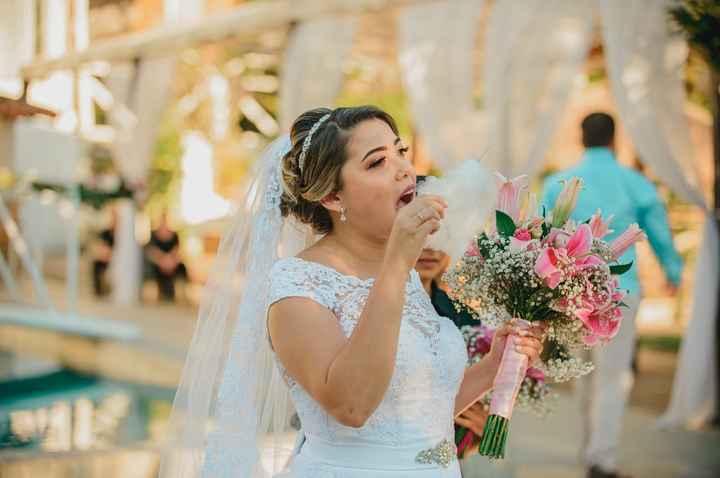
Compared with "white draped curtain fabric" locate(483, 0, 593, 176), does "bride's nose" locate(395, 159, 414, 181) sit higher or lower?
lower

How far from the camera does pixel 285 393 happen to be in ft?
9.12

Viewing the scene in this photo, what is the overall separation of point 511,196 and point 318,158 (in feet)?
1.62

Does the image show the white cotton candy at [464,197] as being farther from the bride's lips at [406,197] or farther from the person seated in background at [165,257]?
the person seated in background at [165,257]

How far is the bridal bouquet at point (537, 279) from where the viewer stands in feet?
7.63

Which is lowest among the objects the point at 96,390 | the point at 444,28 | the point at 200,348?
the point at 96,390

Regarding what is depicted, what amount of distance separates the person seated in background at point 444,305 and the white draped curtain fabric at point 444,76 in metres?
4.23

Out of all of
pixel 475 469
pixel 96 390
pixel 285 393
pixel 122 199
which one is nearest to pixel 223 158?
pixel 122 199

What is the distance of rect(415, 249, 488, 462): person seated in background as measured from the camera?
3293 millimetres

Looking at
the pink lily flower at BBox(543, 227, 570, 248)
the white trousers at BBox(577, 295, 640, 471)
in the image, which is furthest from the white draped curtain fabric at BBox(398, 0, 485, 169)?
→ the pink lily flower at BBox(543, 227, 570, 248)

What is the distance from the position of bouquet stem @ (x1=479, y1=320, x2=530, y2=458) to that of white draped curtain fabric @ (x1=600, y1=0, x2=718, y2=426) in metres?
4.50

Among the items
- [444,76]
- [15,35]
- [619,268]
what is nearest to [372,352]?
[619,268]

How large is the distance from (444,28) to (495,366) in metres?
5.77

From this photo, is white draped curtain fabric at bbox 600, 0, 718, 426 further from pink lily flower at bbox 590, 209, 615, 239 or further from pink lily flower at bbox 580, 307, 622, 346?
pink lily flower at bbox 580, 307, 622, 346

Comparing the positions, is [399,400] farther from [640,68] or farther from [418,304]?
[640,68]
